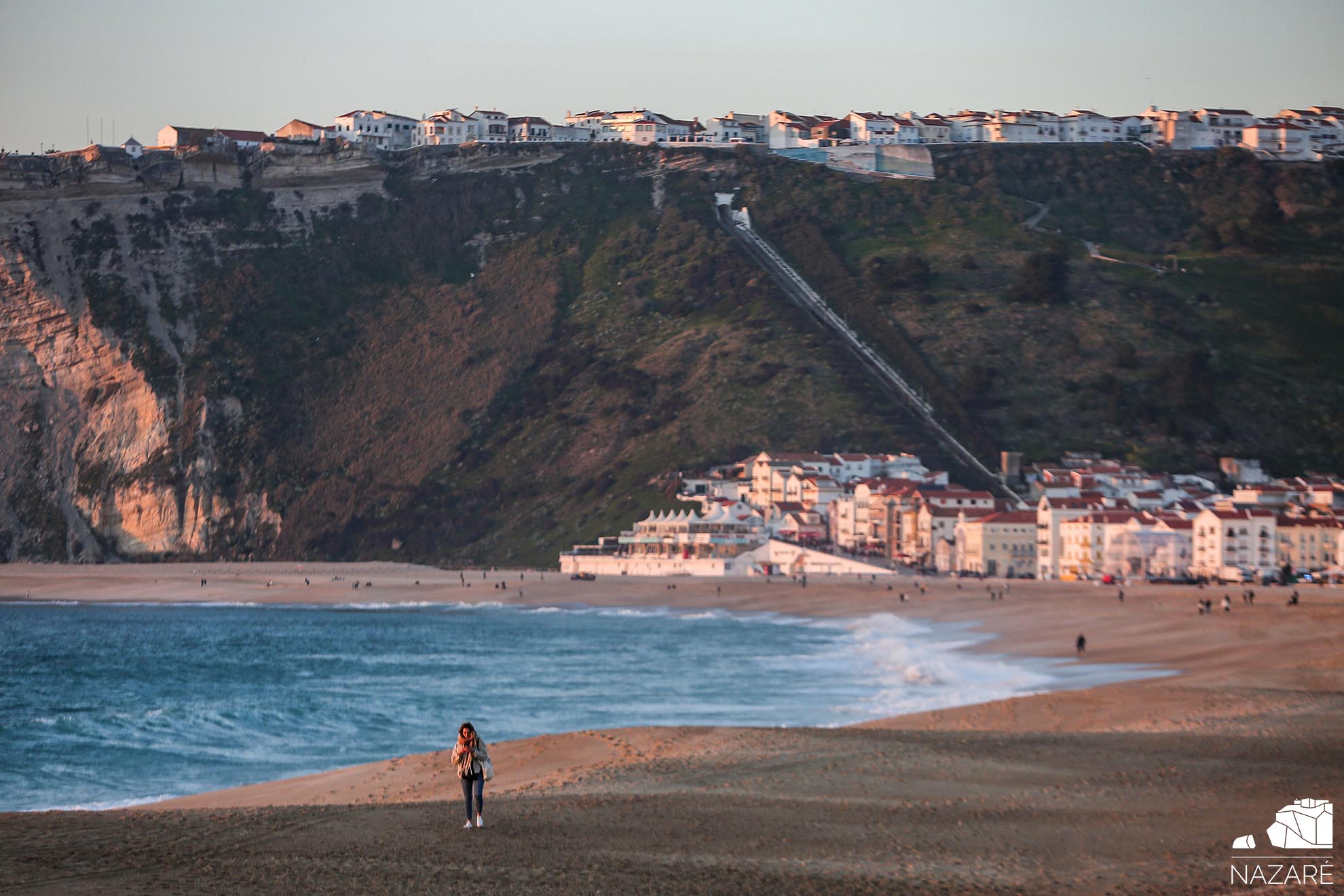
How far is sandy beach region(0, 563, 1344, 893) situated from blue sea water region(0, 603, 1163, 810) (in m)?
2.76

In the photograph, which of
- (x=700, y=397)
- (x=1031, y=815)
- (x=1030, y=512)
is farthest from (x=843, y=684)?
(x=700, y=397)

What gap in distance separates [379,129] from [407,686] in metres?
113

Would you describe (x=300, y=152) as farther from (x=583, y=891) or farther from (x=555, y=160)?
(x=583, y=891)

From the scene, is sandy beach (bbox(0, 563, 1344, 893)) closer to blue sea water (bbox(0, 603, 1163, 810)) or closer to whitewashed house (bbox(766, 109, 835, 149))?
blue sea water (bbox(0, 603, 1163, 810))

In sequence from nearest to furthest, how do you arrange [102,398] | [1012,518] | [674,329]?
[1012,518] < [102,398] < [674,329]

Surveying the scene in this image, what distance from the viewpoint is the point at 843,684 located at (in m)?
34.9

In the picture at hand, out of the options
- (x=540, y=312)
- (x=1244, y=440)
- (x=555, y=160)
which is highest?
(x=555, y=160)

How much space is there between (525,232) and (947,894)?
11871 centimetres

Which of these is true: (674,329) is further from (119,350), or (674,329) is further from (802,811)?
(802,811)

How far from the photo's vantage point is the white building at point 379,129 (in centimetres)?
14262

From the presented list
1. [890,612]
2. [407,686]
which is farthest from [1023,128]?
[407,686]

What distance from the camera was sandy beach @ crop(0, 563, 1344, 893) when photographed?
1312cm

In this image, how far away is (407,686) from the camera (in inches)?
1492

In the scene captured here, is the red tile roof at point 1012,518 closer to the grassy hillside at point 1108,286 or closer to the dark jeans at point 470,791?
the grassy hillside at point 1108,286
